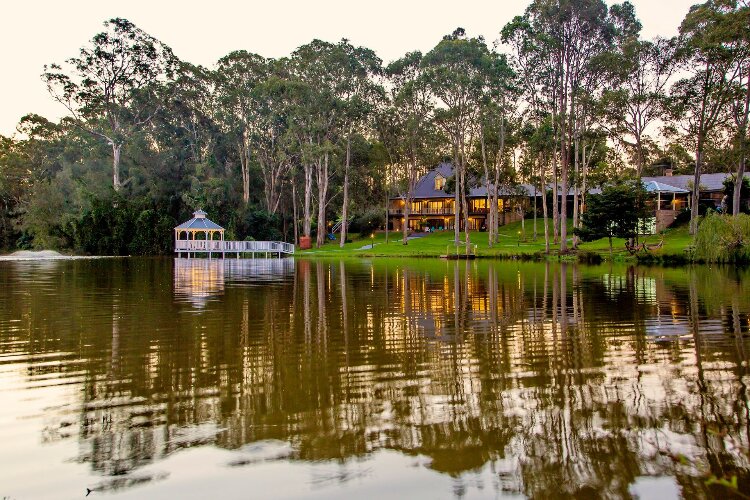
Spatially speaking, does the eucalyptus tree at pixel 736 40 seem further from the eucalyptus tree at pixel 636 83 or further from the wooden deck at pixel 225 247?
the wooden deck at pixel 225 247

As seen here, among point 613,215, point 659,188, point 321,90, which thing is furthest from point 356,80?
point 659,188

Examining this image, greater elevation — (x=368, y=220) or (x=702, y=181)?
(x=702, y=181)

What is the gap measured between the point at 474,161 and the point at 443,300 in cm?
5715

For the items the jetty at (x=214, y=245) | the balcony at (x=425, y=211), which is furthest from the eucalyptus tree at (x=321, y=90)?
the balcony at (x=425, y=211)

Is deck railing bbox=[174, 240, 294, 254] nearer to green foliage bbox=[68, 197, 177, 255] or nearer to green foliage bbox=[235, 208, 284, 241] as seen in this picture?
green foliage bbox=[68, 197, 177, 255]

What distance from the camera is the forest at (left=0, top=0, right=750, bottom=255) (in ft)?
162

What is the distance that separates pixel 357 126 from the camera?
234ft

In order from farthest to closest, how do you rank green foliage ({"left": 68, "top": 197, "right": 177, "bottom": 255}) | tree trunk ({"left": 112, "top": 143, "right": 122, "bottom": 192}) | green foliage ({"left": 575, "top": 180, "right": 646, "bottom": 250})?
tree trunk ({"left": 112, "top": 143, "right": 122, "bottom": 192}) < green foliage ({"left": 68, "top": 197, "right": 177, "bottom": 255}) < green foliage ({"left": 575, "top": 180, "right": 646, "bottom": 250})

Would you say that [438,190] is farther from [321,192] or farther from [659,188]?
[659,188]

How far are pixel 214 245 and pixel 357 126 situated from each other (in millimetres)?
20936

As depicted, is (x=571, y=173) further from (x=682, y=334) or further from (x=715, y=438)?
(x=715, y=438)

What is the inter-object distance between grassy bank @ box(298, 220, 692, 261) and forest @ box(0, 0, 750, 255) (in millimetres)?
2611

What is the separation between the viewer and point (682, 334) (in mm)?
12742

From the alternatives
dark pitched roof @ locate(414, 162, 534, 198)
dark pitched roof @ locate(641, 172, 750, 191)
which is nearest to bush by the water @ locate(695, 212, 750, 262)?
dark pitched roof @ locate(641, 172, 750, 191)
